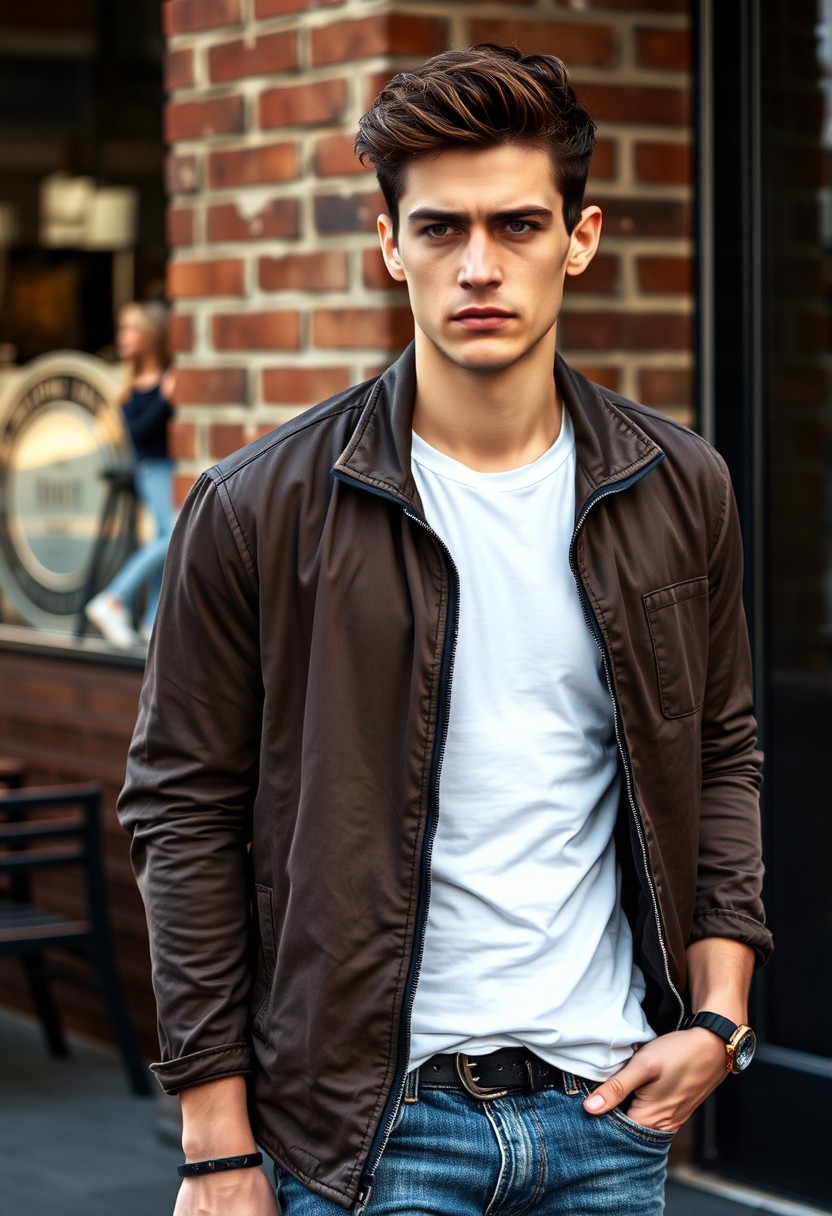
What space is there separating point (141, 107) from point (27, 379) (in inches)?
46.7

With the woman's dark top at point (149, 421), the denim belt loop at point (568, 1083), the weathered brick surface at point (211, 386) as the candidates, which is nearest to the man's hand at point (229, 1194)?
the denim belt loop at point (568, 1083)

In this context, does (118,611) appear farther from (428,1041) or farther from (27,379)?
(428,1041)

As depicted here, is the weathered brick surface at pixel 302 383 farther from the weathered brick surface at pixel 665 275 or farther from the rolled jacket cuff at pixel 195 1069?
the rolled jacket cuff at pixel 195 1069

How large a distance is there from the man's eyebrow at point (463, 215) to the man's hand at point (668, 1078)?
3.45ft

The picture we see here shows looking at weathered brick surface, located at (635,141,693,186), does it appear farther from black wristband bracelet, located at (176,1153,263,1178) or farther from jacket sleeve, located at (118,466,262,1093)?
black wristband bracelet, located at (176,1153,263,1178)

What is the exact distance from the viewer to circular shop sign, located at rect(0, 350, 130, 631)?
22.2 ft

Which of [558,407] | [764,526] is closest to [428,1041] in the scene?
[558,407]

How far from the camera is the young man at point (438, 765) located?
7.52ft

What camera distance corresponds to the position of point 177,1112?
16.5ft

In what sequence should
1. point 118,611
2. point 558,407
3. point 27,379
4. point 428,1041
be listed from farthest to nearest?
point 27,379, point 118,611, point 558,407, point 428,1041

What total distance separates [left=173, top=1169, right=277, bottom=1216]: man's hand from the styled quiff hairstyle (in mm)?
1191

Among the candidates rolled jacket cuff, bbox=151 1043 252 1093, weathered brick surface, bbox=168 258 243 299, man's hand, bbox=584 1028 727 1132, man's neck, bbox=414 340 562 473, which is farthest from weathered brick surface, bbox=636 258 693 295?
rolled jacket cuff, bbox=151 1043 252 1093

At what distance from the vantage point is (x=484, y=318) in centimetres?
233

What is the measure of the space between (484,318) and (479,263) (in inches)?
2.7
